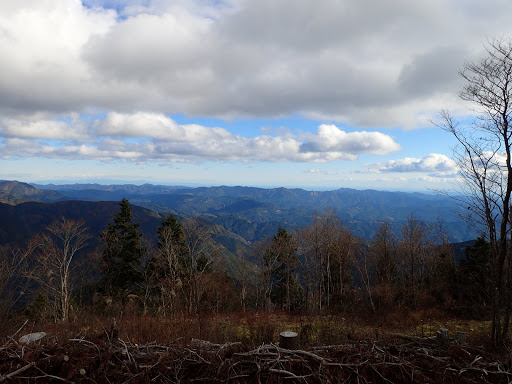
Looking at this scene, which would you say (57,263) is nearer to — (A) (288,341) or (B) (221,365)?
(B) (221,365)

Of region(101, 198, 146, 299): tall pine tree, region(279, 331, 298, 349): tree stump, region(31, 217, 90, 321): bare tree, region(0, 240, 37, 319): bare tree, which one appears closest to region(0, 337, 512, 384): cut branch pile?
region(279, 331, 298, 349): tree stump

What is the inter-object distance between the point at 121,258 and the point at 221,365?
27.0 metres

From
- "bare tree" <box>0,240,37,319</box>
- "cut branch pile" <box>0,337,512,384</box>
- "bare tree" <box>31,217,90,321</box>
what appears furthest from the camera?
"bare tree" <box>31,217,90,321</box>

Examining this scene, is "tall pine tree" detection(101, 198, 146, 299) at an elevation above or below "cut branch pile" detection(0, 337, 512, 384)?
below

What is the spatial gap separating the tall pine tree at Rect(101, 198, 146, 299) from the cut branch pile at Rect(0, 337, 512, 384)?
23631mm

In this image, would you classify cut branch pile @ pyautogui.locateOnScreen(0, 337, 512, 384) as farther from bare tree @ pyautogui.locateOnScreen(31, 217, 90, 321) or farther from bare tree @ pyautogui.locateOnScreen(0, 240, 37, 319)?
bare tree @ pyautogui.locateOnScreen(31, 217, 90, 321)

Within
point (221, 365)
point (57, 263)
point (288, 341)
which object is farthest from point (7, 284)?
point (288, 341)

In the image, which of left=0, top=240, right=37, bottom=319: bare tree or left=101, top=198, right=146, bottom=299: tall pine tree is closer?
left=0, top=240, right=37, bottom=319: bare tree

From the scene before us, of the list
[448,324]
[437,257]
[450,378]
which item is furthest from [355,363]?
[437,257]

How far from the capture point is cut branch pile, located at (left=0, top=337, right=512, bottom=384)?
15.2 feet

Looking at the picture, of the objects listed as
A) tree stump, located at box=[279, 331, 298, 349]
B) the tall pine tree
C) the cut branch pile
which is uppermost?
tree stump, located at box=[279, 331, 298, 349]

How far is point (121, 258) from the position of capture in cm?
2777

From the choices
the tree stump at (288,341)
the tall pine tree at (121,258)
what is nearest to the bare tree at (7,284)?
the tall pine tree at (121,258)

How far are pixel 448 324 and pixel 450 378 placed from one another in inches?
559
